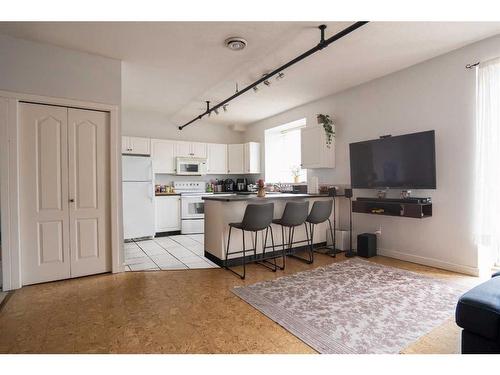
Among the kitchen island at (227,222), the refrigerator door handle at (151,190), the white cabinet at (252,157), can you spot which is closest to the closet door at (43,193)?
the kitchen island at (227,222)

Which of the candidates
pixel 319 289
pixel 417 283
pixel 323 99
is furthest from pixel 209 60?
pixel 417 283

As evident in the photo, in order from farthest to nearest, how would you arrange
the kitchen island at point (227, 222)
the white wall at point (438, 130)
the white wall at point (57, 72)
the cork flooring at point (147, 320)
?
the kitchen island at point (227, 222)
the white wall at point (438, 130)
the white wall at point (57, 72)
the cork flooring at point (147, 320)

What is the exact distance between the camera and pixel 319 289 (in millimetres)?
2920

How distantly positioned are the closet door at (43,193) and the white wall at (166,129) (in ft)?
10.0

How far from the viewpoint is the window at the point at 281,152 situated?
6383 millimetres

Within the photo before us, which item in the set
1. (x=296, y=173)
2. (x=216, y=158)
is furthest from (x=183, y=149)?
(x=296, y=173)

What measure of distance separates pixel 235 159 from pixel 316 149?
2.77m

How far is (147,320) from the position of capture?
7.52 ft

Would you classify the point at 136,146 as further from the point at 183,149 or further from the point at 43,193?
the point at 43,193

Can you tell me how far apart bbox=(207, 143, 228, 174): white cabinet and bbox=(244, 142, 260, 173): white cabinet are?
60cm

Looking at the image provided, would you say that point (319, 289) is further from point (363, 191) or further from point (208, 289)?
point (363, 191)

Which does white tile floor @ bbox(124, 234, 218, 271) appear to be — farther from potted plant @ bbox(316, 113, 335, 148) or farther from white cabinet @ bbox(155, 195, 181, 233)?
potted plant @ bbox(316, 113, 335, 148)

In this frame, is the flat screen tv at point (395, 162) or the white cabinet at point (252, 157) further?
the white cabinet at point (252, 157)

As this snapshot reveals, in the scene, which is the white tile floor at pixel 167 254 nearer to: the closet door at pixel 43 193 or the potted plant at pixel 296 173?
the closet door at pixel 43 193
